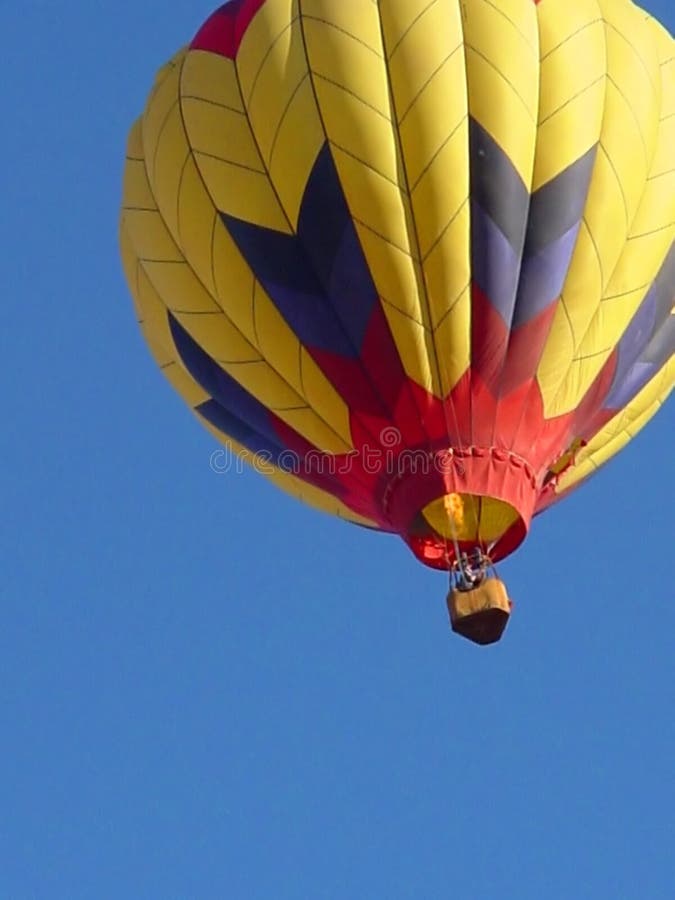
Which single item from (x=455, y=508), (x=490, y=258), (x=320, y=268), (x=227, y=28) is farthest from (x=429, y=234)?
(x=227, y=28)

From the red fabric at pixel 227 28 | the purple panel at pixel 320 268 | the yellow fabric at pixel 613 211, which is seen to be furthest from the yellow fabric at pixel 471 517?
the red fabric at pixel 227 28

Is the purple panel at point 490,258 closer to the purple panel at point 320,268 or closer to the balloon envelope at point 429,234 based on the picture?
the balloon envelope at point 429,234

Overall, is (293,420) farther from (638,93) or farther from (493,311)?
(638,93)

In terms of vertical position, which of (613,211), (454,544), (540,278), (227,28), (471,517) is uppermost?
(227,28)

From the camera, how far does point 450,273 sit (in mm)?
13789

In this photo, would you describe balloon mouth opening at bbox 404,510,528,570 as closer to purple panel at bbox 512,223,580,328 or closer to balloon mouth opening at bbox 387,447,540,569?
balloon mouth opening at bbox 387,447,540,569

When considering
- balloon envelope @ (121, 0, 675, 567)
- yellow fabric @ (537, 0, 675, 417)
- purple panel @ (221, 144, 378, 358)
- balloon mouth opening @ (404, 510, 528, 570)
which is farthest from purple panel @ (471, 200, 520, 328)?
balloon mouth opening @ (404, 510, 528, 570)

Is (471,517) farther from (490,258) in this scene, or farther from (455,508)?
(490,258)

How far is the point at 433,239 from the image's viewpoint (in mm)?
13781

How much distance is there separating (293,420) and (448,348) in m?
0.99

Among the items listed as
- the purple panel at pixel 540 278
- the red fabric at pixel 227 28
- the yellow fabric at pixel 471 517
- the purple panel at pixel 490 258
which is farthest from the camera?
the red fabric at pixel 227 28

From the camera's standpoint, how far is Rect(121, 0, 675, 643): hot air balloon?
13.8m

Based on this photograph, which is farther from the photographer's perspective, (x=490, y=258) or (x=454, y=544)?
(x=454, y=544)

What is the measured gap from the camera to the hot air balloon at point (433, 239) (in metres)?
13.8
